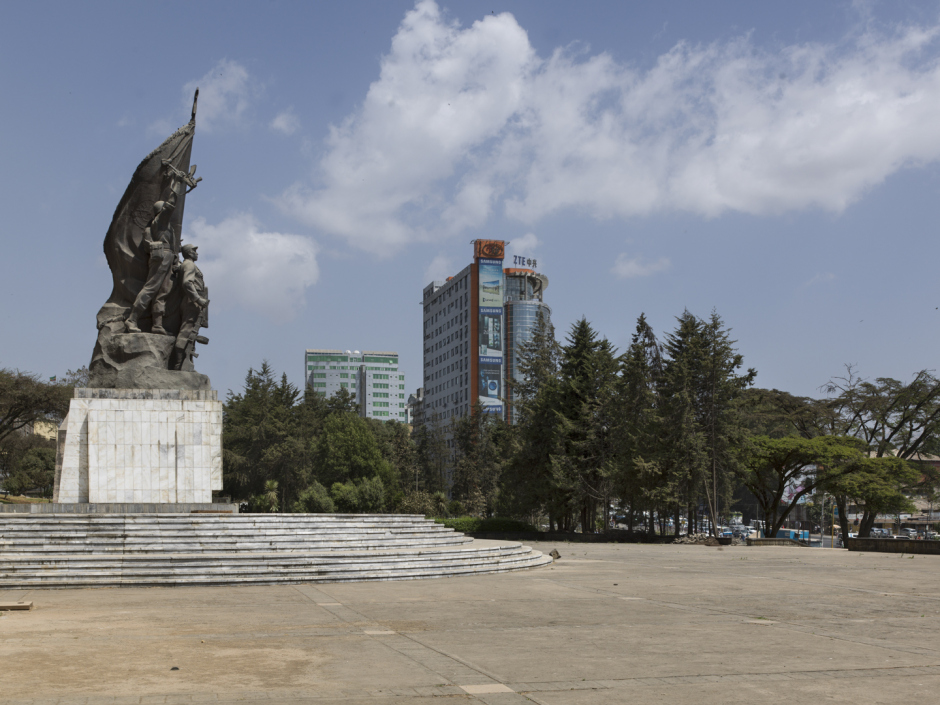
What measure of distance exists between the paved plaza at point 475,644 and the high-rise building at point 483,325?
86.2 m

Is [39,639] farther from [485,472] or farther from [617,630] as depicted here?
[485,472]

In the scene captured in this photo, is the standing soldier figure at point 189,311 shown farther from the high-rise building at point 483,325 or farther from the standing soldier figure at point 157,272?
the high-rise building at point 483,325

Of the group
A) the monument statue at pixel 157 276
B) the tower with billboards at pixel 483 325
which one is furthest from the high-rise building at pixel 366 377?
the monument statue at pixel 157 276

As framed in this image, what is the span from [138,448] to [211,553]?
635 cm

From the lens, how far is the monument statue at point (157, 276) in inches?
826

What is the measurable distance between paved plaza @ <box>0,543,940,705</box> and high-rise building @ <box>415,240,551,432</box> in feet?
283

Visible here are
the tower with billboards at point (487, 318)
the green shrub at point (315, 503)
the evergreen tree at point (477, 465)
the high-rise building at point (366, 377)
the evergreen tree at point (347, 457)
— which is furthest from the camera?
the high-rise building at point (366, 377)

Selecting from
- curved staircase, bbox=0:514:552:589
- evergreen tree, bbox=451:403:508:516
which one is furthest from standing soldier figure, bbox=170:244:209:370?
evergreen tree, bbox=451:403:508:516

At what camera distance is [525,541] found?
1286 inches

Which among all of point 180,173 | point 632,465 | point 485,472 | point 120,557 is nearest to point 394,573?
point 120,557

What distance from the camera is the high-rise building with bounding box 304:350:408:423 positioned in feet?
548

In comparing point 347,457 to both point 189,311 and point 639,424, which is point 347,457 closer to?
point 639,424

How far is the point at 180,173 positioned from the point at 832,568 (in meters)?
19.2

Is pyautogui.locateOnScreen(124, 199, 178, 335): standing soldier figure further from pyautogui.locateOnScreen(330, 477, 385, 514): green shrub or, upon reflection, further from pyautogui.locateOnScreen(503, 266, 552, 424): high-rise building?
pyautogui.locateOnScreen(503, 266, 552, 424): high-rise building
